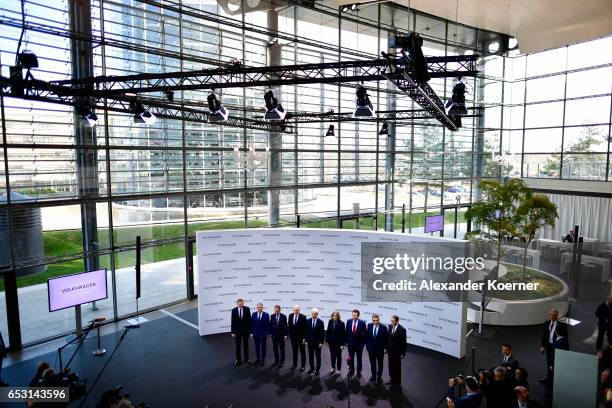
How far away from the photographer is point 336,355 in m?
7.28

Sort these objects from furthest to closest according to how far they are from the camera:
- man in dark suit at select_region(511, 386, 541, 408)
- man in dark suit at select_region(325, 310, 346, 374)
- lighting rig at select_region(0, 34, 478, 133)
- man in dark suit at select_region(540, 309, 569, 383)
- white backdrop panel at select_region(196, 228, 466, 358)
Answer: white backdrop panel at select_region(196, 228, 466, 358), man in dark suit at select_region(325, 310, 346, 374), man in dark suit at select_region(540, 309, 569, 383), lighting rig at select_region(0, 34, 478, 133), man in dark suit at select_region(511, 386, 541, 408)

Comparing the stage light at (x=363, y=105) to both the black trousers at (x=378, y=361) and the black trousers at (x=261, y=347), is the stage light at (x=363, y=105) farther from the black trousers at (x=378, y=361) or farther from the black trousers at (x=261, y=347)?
the black trousers at (x=261, y=347)

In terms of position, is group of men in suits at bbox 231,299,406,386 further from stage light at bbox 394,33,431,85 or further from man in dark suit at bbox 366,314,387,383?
stage light at bbox 394,33,431,85

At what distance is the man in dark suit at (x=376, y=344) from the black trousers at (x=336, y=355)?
0.54m

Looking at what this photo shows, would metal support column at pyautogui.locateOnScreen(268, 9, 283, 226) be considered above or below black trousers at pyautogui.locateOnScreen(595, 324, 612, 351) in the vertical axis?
above

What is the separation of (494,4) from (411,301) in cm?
1031

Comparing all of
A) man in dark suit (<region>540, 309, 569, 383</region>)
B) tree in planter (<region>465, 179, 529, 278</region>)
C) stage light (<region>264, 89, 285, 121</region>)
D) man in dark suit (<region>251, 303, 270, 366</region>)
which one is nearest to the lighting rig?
stage light (<region>264, 89, 285, 121</region>)

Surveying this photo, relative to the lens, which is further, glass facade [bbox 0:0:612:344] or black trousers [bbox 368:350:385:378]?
glass facade [bbox 0:0:612:344]

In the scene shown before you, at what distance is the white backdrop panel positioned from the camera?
8688mm

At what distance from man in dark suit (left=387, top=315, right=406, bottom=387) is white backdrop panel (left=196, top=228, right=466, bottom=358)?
1.56 m

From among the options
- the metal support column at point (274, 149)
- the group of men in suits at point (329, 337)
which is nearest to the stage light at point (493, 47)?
the metal support column at point (274, 149)

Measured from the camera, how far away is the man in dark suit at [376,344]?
6.96 m

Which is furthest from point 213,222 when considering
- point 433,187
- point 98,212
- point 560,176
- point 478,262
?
point 560,176
